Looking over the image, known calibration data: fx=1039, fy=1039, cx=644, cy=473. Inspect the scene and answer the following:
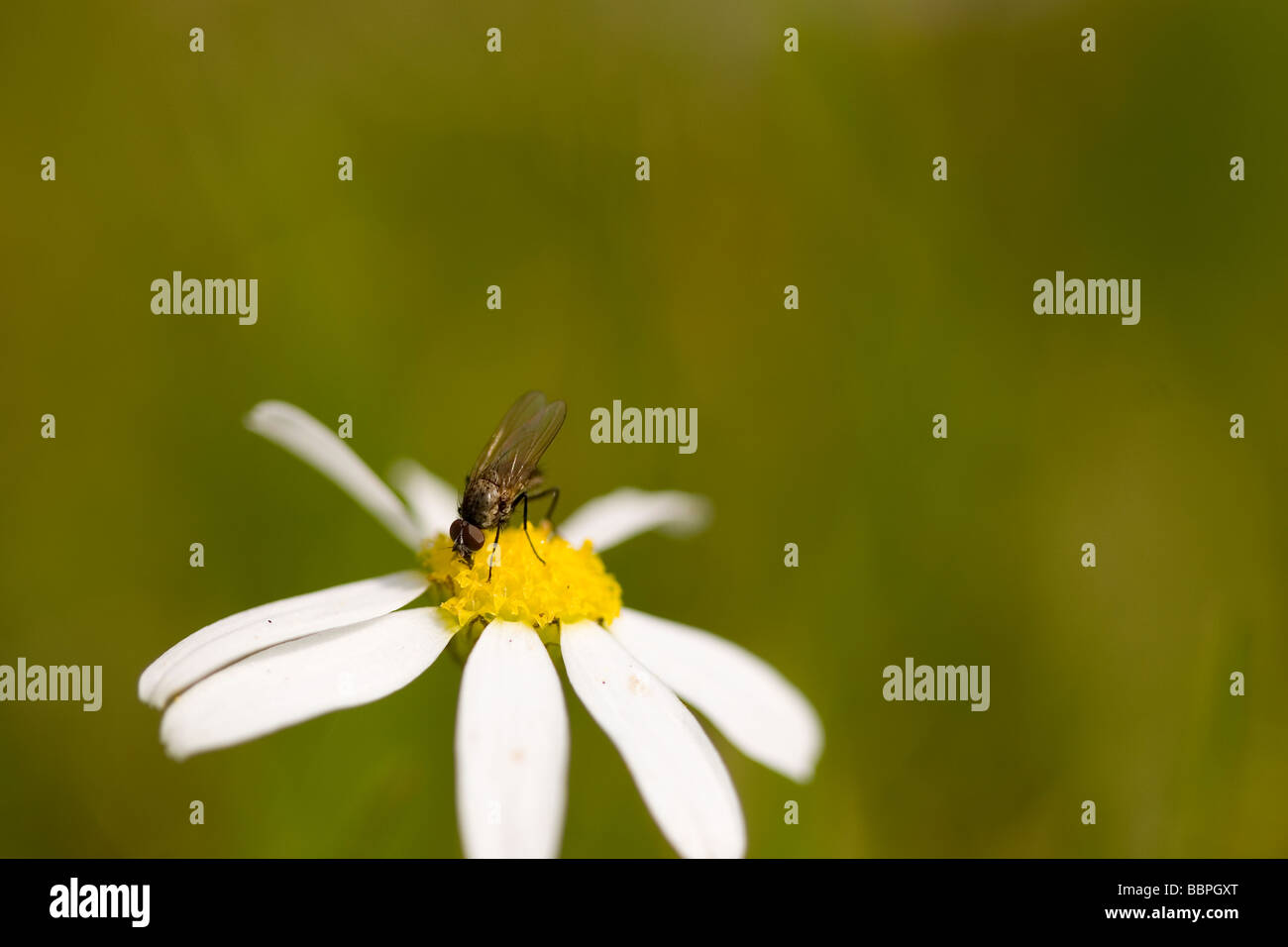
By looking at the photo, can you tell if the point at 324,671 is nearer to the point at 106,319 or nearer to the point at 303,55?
the point at 106,319

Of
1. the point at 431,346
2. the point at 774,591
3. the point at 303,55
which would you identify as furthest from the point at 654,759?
the point at 303,55

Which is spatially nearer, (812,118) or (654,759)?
(654,759)

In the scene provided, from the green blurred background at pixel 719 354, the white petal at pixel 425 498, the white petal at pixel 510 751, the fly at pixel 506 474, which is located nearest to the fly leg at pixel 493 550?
the fly at pixel 506 474

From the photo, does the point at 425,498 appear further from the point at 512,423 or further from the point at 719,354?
the point at 719,354

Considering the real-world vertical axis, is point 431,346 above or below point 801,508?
above

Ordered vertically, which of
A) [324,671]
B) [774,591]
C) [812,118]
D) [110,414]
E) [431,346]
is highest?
[812,118]

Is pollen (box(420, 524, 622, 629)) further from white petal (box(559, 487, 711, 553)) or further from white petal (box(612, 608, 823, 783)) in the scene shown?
white petal (box(559, 487, 711, 553))

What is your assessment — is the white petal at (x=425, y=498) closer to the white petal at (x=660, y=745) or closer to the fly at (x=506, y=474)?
the fly at (x=506, y=474)

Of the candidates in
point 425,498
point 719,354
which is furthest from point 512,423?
point 719,354
